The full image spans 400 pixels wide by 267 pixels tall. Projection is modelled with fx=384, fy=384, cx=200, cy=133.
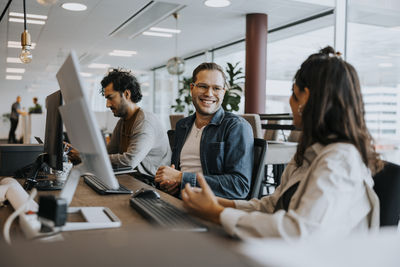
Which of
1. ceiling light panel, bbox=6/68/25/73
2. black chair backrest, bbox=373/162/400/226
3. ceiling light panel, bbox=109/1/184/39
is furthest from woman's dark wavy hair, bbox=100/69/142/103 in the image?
ceiling light panel, bbox=6/68/25/73

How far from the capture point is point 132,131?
7.47 ft

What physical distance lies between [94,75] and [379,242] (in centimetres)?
1385

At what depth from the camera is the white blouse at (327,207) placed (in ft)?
2.68

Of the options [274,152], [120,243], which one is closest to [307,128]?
[120,243]

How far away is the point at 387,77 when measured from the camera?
4.23m

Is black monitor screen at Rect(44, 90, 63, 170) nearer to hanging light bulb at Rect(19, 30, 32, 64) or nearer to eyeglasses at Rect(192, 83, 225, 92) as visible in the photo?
eyeglasses at Rect(192, 83, 225, 92)

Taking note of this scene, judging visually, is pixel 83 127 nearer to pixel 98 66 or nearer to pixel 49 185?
pixel 49 185

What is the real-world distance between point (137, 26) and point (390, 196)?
6.00m

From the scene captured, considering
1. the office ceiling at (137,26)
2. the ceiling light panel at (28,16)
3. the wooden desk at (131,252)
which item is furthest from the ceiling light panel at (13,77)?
the wooden desk at (131,252)

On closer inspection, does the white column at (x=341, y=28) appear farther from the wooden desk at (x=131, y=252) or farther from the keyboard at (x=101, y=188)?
the wooden desk at (x=131, y=252)

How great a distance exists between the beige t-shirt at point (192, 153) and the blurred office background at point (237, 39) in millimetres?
1112

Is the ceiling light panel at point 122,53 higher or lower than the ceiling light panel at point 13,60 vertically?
higher

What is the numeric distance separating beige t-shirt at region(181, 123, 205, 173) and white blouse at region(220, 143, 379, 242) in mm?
893

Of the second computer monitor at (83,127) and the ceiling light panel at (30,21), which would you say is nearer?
the second computer monitor at (83,127)
